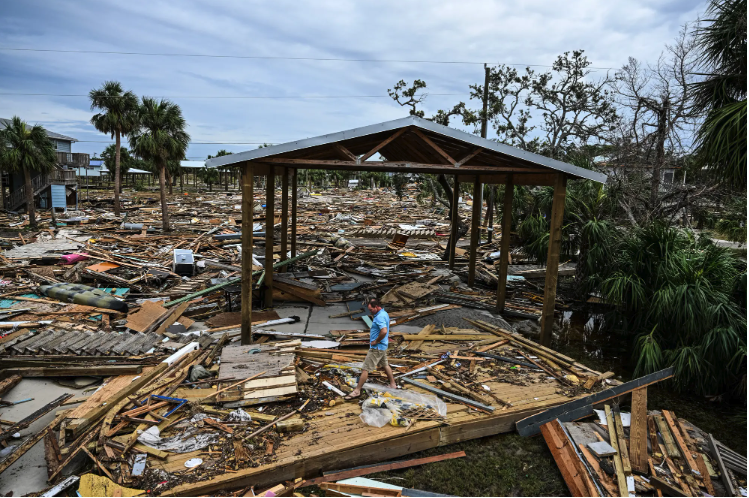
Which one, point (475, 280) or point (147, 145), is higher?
point (147, 145)

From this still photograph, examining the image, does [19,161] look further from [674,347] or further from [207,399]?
[674,347]

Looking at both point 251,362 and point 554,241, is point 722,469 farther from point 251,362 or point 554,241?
point 251,362

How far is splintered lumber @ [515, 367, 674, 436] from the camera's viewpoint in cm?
623

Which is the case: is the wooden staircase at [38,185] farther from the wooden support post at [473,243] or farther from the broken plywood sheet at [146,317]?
the wooden support post at [473,243]

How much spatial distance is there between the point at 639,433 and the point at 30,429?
800 cm

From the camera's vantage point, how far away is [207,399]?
6.19m

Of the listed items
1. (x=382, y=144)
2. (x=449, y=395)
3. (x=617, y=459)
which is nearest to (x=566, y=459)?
(x=617, y=459)

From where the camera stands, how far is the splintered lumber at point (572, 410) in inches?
245

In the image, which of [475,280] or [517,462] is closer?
[517,462]

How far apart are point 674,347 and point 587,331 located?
2.94 m

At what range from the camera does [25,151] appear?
25.9m

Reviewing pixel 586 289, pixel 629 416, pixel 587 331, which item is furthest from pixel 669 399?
pixel 586 289

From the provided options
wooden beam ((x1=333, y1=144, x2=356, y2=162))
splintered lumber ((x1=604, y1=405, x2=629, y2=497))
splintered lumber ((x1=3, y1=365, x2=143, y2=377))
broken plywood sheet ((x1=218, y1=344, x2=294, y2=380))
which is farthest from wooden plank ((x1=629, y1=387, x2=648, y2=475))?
splintered lumber ((x1=3, y1=365, x2=143, y2=377))

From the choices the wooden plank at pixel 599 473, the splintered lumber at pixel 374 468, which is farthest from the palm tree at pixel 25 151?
the wooden plank at pixel 599 473
